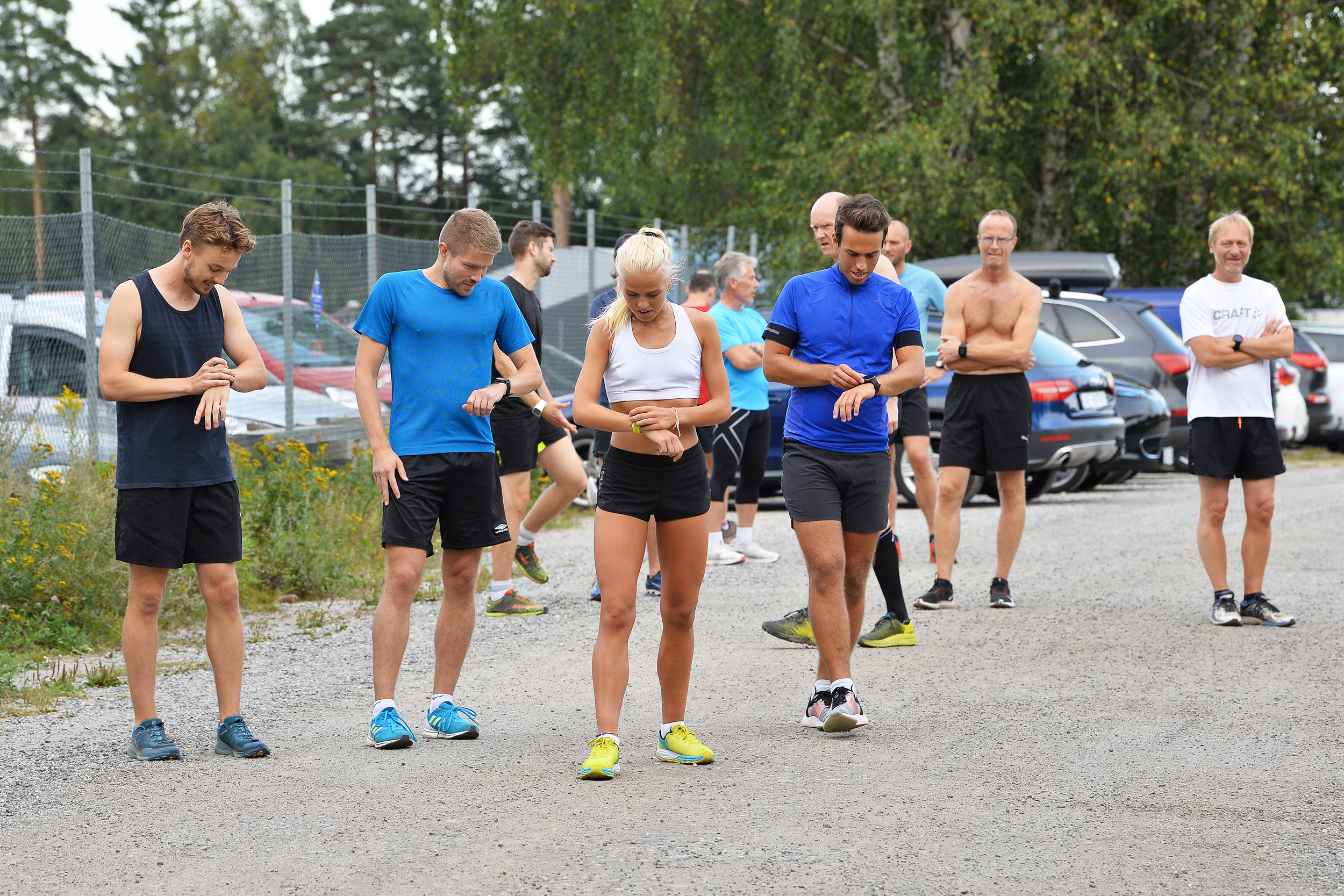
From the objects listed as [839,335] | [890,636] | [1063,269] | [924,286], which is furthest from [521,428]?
[1063,269]

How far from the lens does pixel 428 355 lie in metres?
5.44

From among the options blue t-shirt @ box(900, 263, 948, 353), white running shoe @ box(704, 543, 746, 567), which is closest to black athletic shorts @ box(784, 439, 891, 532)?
blue t-shirt @ box(900, 263, 948, 353)

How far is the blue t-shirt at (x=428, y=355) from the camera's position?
5.40 meters

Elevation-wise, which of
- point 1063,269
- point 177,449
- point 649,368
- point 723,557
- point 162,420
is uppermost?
point 1063,269

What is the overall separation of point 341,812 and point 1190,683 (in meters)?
3.69

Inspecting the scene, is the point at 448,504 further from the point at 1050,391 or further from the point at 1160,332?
the point at 1160,332

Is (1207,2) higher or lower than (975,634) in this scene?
higher

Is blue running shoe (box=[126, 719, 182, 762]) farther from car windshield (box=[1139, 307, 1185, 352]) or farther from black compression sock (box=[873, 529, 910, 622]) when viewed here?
car windshield (box=[1139, 307, 1185, 352])

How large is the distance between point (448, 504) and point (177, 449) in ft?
3.18

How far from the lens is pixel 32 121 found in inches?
2143

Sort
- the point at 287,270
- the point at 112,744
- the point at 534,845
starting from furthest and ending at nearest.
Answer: the point at 287,270 → the point at 112,744 → the point at 534,845

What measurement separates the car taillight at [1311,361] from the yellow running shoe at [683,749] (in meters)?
16.8

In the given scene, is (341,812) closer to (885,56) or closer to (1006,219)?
(1006,219)

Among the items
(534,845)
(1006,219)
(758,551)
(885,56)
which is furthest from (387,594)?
(885,56)
